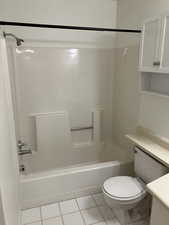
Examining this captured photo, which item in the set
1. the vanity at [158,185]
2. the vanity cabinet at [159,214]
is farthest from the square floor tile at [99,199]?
the vanity cabinet at [159,214]

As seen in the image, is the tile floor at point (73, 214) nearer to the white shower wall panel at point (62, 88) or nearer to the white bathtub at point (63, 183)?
the white bathtub at point (63, 183)

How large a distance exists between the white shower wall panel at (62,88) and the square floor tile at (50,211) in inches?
25.1

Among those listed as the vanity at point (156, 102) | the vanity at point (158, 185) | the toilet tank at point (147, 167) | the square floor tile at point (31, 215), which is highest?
A: the vanity at point (156, 102)

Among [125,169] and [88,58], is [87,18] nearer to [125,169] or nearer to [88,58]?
[88,58]

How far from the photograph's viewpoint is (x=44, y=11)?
225cm

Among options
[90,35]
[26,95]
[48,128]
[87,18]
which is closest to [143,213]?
[48,128]

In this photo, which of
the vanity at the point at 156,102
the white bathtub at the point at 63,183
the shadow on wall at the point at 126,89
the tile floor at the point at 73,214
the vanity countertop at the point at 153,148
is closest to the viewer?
the vanity at the point at 156,102

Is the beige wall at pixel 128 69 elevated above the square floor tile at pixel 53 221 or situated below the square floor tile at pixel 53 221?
above

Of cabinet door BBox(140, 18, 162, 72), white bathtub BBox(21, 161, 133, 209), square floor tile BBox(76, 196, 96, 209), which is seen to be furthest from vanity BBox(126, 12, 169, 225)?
square floor tile BBox(76, 196, 96, 209)

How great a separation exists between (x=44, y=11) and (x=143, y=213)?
2.61m

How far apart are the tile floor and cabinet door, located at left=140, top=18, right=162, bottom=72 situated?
1.54 metres

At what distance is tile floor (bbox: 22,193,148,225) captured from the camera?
Answer: 184 cm

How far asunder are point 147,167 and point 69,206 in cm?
97

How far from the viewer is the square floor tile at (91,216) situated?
6.07ft
